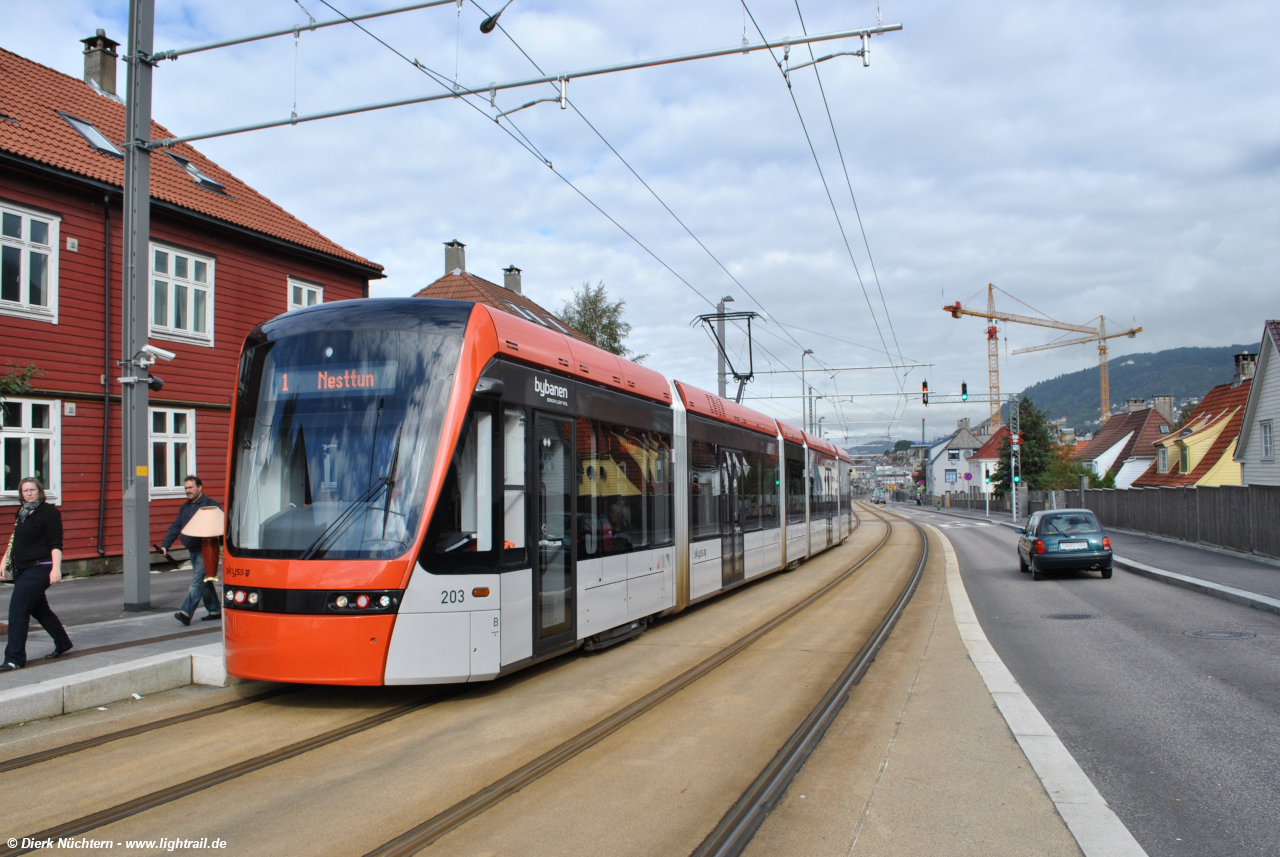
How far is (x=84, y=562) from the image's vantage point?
17.8m

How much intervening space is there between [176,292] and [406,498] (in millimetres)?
16166

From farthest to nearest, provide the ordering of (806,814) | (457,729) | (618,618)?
(618,618) < (457,729) < (806,814)

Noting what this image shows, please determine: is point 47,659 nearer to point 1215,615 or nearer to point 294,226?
point 1215,615

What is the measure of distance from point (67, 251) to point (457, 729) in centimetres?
1606

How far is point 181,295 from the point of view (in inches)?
802

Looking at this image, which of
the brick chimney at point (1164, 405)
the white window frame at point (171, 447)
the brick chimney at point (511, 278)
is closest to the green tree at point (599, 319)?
the brick chimney at point (511, 278)

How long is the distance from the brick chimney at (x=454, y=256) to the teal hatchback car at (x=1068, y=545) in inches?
1035

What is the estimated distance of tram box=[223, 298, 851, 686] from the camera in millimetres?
6742

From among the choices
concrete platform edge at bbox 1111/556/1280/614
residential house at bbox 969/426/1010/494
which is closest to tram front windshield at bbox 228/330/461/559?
concrete platform edge at bbox 1111/556/1280/614

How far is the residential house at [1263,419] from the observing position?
3394cm

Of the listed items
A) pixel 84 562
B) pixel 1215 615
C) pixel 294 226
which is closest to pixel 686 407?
pixel 1215 615

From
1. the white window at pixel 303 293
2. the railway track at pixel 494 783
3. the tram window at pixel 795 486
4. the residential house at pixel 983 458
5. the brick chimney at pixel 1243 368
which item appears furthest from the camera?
the residential house at pixel 983 458

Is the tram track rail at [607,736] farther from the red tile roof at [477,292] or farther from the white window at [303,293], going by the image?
the red tile roof at [477,292]

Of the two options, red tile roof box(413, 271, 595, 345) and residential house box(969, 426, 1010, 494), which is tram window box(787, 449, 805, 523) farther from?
residential house box(969, 426, 1010, 494)
